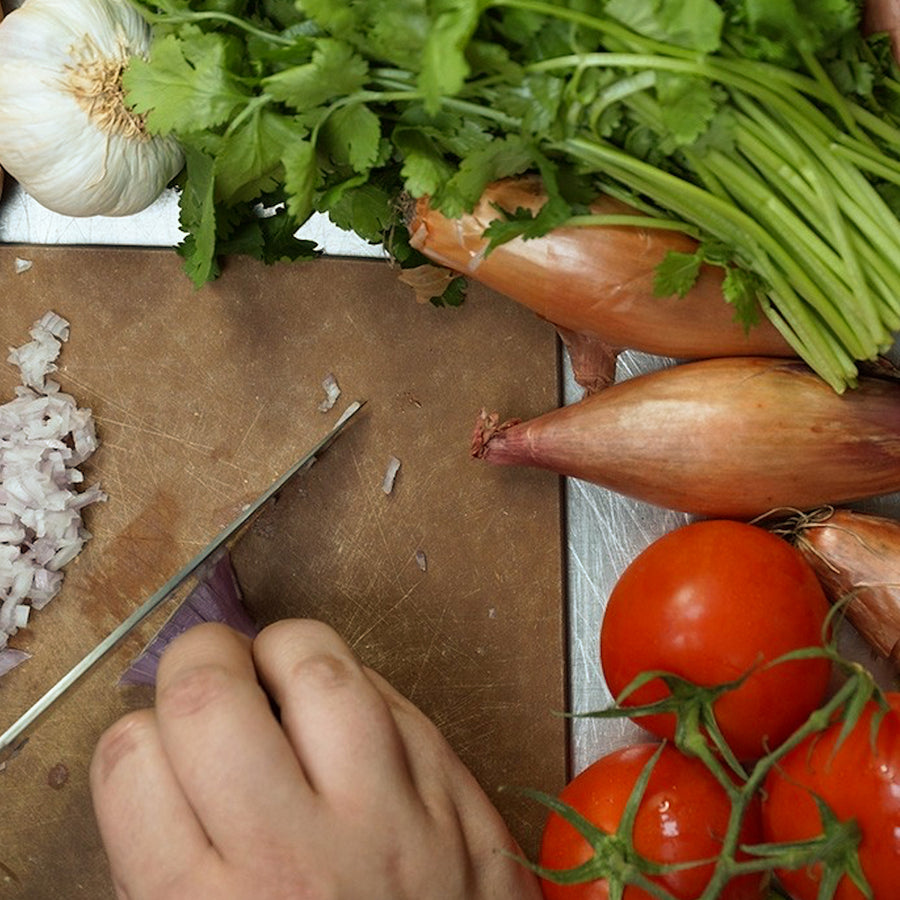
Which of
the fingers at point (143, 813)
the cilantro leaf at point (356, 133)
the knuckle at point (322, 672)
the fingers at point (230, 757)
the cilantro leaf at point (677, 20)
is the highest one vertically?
the cilantro leaf at point (677, 20)

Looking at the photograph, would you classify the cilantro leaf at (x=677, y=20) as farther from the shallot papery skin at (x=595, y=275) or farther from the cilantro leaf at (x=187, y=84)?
the cilantro leaf at (x=187, y=84)

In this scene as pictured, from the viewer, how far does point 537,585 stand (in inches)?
42.3

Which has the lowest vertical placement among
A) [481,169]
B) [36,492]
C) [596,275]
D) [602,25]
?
[36,492]

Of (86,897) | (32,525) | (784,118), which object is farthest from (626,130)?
(86,897)

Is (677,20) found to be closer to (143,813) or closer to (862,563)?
(862,563)

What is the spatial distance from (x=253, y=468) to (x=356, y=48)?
1.35 feet

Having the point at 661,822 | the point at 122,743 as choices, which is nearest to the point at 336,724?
the point at 122,743

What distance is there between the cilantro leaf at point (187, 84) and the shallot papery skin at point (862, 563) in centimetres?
59

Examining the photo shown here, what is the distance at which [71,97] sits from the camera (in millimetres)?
942

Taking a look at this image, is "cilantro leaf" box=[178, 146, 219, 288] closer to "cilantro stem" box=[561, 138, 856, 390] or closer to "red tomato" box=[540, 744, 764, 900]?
"cilantro stem" box=[561, 138, 856, 390]

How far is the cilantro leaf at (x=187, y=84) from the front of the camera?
83cm

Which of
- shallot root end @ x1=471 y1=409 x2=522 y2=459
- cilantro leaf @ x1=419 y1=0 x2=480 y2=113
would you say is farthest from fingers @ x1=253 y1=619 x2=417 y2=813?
cilantro leaf @ x1=419 y1=0 x2=480 y2=113

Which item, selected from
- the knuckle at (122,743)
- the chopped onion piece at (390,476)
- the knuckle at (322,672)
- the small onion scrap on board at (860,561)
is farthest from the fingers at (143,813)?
the small onion scrap on board at (860,561)

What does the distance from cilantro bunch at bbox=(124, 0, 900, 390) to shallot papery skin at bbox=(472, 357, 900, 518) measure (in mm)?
39
